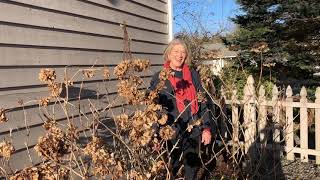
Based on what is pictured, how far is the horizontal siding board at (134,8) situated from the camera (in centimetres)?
601

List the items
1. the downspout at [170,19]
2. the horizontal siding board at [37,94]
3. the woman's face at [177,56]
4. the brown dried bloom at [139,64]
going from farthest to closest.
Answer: the downspout at [170,19] < the woman's face at [177,56] < the horizontal siding board at [37,94] < the brown dried bloom at [139,64]

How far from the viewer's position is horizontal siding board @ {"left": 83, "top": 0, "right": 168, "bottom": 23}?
6.01 meters

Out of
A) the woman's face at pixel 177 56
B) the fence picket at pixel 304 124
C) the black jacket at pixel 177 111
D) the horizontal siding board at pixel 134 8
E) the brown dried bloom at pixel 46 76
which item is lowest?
the fence picket at pixel 304 124

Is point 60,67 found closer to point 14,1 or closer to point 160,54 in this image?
point 14,1

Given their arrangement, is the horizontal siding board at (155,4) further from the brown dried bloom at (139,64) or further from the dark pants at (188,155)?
the brown dried bloom at (139,64)

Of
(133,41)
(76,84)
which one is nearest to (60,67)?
(76,84)

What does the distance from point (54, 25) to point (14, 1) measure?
0.65m

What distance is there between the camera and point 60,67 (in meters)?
4.79

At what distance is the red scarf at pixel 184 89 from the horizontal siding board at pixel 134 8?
1823 mm

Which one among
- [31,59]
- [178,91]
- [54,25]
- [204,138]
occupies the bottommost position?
[204,138]

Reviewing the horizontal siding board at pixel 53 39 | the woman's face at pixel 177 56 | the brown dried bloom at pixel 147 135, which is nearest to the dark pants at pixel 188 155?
the woman's face at pixel 177 56

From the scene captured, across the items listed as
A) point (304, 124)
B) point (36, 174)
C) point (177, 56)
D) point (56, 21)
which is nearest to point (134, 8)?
point (56, 21)

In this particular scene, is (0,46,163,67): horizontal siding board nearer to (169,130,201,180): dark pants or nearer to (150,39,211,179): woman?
(150,39,211,179): woman

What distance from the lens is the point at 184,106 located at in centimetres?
411
